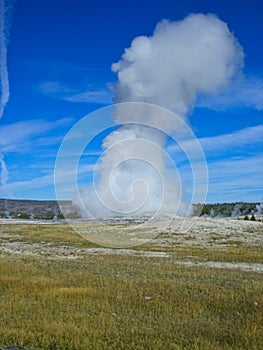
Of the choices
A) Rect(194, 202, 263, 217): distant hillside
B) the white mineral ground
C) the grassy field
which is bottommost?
the grassy field

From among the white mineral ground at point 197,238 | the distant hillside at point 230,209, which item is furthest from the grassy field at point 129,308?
the distant hillside at point 230,209

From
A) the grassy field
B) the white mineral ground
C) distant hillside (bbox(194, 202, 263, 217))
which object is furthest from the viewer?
distant hillside (bbox(194, 202, 263, 217))

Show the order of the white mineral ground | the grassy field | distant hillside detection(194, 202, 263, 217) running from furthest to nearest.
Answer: distant hillside detection(194, 202, 263, 217)
the white mineral ground
the grassy field

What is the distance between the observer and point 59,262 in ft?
75.6

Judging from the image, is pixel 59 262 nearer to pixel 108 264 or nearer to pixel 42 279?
pixel 108 264

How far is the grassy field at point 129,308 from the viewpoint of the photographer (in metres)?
9.16

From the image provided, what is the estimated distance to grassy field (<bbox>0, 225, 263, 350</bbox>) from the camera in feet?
30.1

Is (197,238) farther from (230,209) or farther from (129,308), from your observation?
(230,209)

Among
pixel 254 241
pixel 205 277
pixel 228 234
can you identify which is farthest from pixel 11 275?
pixel 228 234

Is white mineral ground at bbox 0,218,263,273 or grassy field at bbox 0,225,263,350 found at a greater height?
white mineral ground at bbox 0,218,263,273

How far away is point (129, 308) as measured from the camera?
40.2 ft

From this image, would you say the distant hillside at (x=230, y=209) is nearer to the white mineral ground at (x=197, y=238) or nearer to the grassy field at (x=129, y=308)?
the white mineral ground at (x=197, y=238)

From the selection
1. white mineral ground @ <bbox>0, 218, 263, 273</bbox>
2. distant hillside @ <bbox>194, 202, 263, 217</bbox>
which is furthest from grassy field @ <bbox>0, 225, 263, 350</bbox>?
distant hillside @ <bbox>194, 202, 263, 217</bbox>

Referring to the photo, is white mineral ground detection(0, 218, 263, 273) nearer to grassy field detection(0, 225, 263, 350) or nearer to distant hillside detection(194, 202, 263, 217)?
grassy field detection(0, 225, 263, 350)
